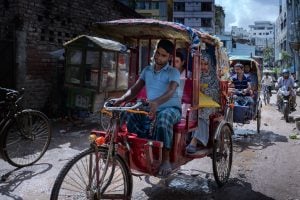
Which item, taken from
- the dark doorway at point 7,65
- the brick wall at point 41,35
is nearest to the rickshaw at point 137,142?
the dark doorway at point 7,65

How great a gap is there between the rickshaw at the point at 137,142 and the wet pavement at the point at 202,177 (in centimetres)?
36

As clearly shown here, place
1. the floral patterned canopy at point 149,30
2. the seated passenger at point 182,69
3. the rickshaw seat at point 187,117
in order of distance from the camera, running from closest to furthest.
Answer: the rickshaw seat at point 187,117 → the floral patterned canopy at point 149,30 → the seated passenger at point 182,69

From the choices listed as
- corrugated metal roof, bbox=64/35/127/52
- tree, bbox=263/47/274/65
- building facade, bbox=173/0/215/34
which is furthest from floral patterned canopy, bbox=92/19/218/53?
tree, bbox=263/47/274/65

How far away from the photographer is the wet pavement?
17.8 feet

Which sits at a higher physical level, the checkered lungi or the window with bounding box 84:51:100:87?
the window with bounding box 84:51:100:87

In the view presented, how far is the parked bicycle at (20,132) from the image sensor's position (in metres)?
6.17

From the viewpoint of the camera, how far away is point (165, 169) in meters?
4.66

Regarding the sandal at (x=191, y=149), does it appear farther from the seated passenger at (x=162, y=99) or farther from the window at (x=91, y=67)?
the window at (x=91, y=67)

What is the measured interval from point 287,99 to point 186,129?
9.82m

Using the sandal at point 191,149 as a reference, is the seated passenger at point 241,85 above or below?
above

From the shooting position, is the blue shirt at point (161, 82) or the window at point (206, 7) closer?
the blue shirt at point (161, 82)

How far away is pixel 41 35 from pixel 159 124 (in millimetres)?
7646

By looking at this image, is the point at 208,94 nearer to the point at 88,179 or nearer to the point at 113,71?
the point at 88,179

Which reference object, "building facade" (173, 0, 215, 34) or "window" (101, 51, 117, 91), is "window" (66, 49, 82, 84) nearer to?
"window" (101, 51, 117, 91)
